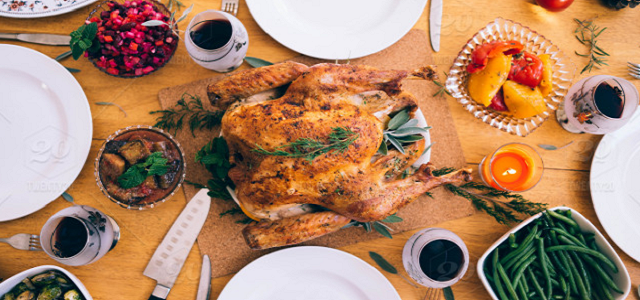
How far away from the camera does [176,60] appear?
64.8 inches

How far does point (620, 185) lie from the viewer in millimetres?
1582

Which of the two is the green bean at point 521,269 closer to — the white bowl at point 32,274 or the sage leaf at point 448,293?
the sage leaf at point 448,293

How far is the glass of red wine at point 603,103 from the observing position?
1.46m

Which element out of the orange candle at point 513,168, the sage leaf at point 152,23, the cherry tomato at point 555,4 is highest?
the cherry tomato at point 555,4

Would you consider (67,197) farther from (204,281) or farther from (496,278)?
(496,278)

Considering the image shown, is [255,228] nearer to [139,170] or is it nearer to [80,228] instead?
[139,170]

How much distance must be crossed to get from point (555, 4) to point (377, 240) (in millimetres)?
1382

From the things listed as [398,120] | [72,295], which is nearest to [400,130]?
[398,120]

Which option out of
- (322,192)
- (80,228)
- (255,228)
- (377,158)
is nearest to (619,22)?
(377,158)

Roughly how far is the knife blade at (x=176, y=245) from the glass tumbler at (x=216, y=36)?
23.3 inches

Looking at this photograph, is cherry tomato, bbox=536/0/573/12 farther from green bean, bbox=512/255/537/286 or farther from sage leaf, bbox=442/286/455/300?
sage leaf, bbox=442/286/455/300

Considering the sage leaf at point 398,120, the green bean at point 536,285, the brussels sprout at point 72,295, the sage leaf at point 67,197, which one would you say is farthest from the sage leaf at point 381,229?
the sage leaf at point 67,197

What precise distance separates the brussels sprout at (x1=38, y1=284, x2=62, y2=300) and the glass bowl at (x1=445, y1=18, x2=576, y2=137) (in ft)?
6.17

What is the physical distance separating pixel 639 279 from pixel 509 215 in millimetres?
702
